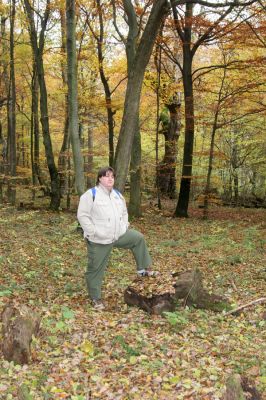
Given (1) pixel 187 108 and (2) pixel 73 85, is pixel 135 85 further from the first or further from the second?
(1) pixel 187 108

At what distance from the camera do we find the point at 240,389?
147 inches

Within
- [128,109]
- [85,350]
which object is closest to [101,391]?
[85,350]

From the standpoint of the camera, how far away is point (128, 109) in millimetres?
10102

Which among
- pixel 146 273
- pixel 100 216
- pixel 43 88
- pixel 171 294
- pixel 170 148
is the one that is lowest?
pixel 171 294

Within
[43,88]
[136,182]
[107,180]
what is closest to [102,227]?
[107,180]

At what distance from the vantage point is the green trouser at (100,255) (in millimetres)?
6051

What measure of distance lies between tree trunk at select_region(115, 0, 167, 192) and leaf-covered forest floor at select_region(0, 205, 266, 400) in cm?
235

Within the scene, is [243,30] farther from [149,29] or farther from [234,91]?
[149,29]

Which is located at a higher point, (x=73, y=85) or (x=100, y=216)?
(x=73, y=85)

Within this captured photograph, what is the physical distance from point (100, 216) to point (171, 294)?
5.36 ft

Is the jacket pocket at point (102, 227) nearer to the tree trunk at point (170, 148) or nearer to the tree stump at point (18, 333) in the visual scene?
the tree stump at point (18, 333)

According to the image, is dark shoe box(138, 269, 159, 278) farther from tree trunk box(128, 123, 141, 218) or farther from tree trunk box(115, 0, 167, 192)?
tree trunk box(128, 123, 141, 218)

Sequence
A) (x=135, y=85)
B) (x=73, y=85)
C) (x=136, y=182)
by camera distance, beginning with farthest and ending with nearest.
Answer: (x=136, y=182) → (x=73, y=85) → (x=135, y=85)

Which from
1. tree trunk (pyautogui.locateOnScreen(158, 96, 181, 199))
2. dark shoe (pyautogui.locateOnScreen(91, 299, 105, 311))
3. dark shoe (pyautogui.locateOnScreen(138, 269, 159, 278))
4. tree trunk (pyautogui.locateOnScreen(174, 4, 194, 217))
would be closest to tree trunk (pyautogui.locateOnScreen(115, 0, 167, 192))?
dark shoe (pyautogui.locateOnScreen(138, 269, 159, 278))
